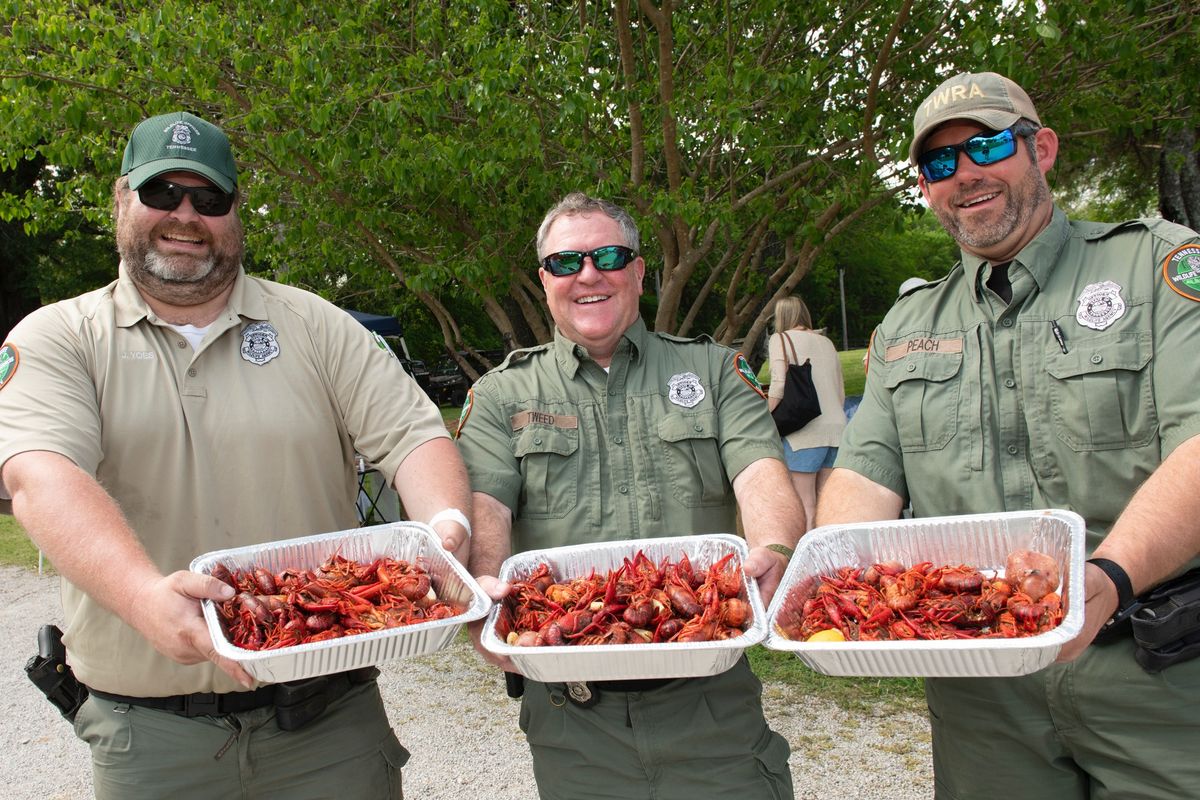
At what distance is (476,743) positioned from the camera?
557cm

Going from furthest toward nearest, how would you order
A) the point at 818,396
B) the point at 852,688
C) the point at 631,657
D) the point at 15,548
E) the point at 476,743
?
1. the point at 15,548
2. the point at 818,396
3. the point at 852,688
4. the point at 476,743
5. the point at 631,657

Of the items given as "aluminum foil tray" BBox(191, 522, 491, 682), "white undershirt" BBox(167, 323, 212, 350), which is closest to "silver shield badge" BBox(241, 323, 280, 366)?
"white undershirt" BBox(167, 323, 212, 350)

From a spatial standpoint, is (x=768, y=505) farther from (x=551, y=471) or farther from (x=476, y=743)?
(x=476, y=743)

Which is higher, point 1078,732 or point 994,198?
point 994,198

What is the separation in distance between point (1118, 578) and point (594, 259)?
1732 millimetres

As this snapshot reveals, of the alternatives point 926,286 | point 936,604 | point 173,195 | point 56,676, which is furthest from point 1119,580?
point 56,676

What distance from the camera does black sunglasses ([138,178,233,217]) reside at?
285cm

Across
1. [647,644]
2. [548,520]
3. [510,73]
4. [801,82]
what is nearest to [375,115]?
[510,73]

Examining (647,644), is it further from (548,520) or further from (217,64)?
(217,64)

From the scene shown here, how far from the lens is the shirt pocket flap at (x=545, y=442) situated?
10.2ft

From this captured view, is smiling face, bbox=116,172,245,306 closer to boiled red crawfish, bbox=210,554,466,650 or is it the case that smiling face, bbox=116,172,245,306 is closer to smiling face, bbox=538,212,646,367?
boiled red crawfish, bbox=210,554,466,650

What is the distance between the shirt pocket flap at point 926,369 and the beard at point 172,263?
7.04ft

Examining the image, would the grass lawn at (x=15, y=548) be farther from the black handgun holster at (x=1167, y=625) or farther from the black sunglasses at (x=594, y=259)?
the black handgun holster at (x=1167, y=625)

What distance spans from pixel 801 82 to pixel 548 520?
15.4ft
